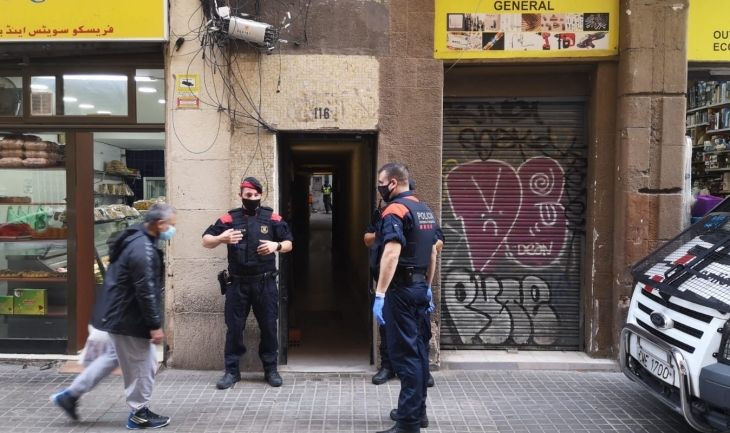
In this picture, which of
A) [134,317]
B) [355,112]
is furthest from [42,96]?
[355,112]

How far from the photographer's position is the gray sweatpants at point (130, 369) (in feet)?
14.7

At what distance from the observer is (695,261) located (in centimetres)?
438

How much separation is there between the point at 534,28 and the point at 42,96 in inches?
214

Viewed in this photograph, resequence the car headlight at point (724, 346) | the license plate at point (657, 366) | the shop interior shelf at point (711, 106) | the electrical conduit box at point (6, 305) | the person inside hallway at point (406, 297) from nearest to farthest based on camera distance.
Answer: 1. the car headlight at point (724, 346)
2. the license plate at point (657, 366)
3. the person inside hallway at point (406, 297)
4. the electrical conduit box at point (6, 305)
5. the shop interior shelf at point (711, 106)

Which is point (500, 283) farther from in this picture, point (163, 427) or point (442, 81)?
point (163, 427)

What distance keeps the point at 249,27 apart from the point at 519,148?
128 inches

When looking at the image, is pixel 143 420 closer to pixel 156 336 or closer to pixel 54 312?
pixel 156 336

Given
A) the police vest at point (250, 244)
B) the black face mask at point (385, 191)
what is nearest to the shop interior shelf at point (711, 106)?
the black face mask at point (385, 191)

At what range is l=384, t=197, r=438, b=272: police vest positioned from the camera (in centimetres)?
444

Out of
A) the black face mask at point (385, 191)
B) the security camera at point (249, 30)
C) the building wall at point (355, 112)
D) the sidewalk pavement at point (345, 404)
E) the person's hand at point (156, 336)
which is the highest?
the security camera at point (249, 30)

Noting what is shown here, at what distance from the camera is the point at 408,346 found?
14.2 ft

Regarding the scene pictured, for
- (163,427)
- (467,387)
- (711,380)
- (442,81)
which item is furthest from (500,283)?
(163,427)

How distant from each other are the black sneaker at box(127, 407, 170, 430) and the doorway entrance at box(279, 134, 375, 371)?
1.78m

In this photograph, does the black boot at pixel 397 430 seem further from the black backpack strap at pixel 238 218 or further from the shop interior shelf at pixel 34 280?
the shop interior shelf at pixel 34 280
